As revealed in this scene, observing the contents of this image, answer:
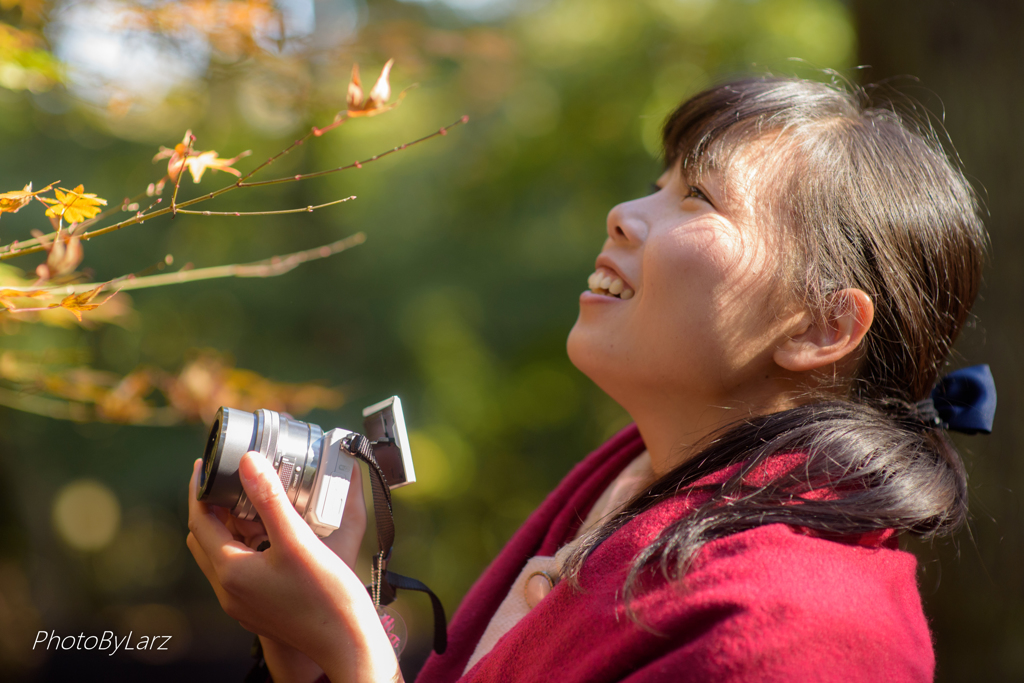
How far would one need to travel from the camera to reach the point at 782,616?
2.49 ft

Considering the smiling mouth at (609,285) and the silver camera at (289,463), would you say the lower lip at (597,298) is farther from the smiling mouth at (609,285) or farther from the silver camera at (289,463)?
the silver camera at (289,463)


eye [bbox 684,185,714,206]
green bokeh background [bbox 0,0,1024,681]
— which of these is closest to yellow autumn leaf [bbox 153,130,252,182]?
eye [bbox 684,185,714,206]

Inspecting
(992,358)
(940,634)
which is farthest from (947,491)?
(940,634)

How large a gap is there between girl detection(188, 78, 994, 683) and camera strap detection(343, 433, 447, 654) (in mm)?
104

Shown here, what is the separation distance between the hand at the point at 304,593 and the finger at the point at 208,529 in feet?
0.15

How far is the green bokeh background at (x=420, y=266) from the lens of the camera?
3.62 metres

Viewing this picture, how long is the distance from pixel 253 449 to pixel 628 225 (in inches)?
27.9

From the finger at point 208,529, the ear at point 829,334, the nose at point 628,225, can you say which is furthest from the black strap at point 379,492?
the ear at point 829,334

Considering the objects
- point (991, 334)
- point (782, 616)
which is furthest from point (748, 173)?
point (991, 334)

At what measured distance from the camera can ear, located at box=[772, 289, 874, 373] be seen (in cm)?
108

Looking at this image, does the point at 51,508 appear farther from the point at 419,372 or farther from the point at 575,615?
the point at 575,615

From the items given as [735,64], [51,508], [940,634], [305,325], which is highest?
[735,64]

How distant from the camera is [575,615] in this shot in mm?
889

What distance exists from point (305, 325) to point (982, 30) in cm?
331
